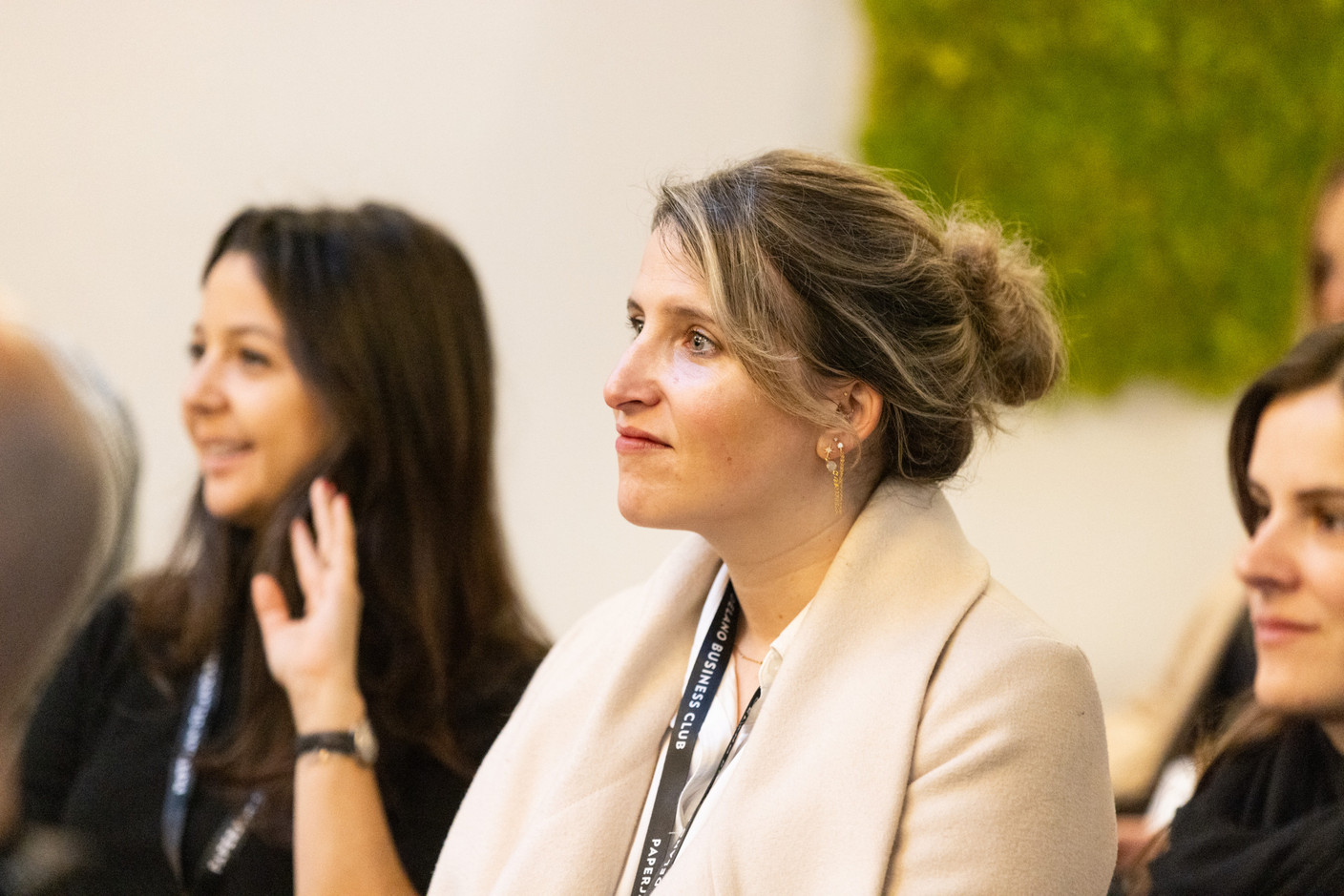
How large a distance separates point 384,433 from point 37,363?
65.2 inches

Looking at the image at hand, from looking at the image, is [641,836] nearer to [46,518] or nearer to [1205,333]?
[46,518]

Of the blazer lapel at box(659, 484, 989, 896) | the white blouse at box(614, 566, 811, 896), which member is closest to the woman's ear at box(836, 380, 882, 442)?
the blazer lapel at box(659, 484, 989, 896)

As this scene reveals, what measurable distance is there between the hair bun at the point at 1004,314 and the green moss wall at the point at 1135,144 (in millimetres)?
1769

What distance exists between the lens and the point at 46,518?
63cm

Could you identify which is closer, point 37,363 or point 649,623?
point 37,363

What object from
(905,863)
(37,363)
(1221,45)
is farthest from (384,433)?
(1221,45)

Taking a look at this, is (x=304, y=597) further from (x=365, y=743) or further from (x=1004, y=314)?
(x=1004, y=314)

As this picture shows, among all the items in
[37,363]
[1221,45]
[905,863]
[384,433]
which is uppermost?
[1221,45]

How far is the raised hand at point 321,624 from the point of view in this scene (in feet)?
6.80

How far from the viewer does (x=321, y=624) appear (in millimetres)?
2121

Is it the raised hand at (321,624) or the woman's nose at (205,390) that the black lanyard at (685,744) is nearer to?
the raised hand at (321,624)

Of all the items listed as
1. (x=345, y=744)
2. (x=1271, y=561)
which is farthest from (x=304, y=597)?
(x=1271, y=561)

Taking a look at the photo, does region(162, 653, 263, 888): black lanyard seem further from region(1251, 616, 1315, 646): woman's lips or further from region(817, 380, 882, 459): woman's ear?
region(1251, 616, 1315, 646): woman's lips

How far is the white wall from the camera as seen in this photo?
11.4ft
